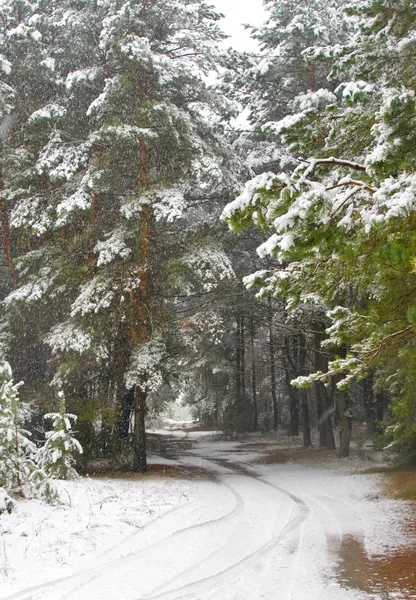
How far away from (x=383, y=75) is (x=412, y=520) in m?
8.14

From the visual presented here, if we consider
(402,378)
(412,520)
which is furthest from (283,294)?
(402,378)

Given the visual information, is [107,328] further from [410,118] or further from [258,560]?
[410,118]

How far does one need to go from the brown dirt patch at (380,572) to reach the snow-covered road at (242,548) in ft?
0.47

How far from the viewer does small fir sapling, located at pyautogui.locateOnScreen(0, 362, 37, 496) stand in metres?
9.78

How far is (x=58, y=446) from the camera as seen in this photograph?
37.4ft

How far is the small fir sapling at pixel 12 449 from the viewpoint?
9781mm

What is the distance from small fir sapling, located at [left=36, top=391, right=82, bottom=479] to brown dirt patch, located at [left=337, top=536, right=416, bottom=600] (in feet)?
18.8

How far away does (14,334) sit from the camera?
1847 cm

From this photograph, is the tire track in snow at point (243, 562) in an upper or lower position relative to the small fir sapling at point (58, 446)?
lower

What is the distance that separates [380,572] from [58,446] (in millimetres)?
7050

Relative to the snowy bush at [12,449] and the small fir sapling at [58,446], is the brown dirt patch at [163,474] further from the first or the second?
the snowy bush at [12,449]

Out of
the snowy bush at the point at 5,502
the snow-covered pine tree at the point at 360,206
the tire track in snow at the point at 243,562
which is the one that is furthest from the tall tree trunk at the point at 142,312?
the snow-covered pine tree at the point at 360,206

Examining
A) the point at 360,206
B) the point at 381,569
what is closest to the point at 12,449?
the point at 381,569

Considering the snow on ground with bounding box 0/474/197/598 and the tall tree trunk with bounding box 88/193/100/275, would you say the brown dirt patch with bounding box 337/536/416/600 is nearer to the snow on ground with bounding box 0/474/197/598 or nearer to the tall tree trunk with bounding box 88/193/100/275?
the snow on ground with bounding box 0/474/197/598
